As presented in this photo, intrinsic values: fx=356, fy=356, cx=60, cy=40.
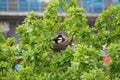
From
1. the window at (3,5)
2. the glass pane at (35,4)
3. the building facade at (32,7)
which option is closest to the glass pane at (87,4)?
the building facade at (32,7)

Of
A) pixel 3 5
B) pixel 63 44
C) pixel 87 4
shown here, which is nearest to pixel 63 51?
pixel 63 44

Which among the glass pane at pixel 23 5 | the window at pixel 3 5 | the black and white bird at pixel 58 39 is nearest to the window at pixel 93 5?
the glass pane at pixel 23 5

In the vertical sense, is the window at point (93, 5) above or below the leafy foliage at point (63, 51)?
below

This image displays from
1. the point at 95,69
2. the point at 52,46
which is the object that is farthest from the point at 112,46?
the point at 52,46

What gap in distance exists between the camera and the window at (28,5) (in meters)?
36.0

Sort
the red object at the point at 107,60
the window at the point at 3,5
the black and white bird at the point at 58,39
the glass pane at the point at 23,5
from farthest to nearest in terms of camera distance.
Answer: the window at the point at 3,5 < the glass pane at the point at 23,5 < the black and white bird at the point at 58,39 < the red object at the point at 107,60

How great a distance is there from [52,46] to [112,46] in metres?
1.30

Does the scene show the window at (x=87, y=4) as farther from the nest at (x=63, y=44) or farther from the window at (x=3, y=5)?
the nest at (x=63, y=44)

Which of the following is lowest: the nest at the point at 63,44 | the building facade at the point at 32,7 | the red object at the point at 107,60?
the building facade at the point at 32,7

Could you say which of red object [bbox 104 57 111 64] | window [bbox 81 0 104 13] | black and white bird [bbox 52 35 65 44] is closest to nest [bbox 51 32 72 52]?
black and white bird [bbox 52 35 65 44]

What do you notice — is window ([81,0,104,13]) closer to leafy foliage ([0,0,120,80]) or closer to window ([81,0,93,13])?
window ([81,0,93,13])

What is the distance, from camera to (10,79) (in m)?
7.67

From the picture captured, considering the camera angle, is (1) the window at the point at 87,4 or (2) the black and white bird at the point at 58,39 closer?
(2) the black and white bird at the point at 58,39

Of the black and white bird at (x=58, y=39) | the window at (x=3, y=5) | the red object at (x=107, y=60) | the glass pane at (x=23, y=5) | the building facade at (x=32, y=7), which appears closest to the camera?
the red object at (x=107, y=60)
